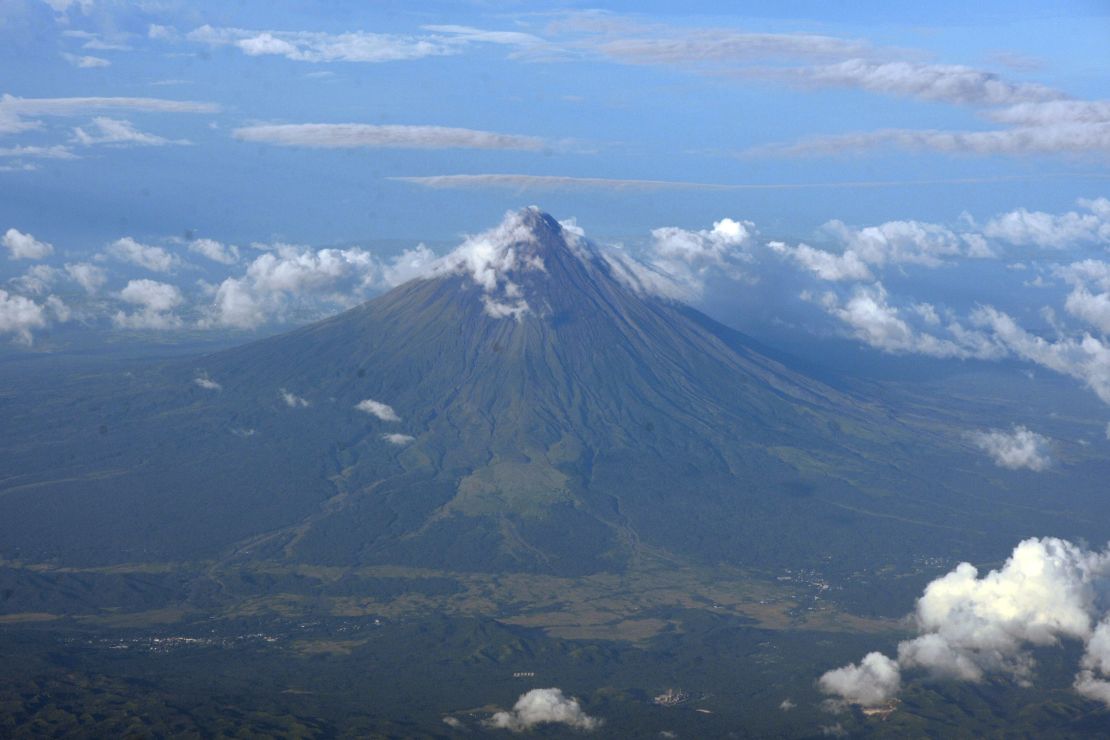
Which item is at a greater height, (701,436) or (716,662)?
(701,436)

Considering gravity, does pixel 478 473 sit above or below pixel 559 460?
below

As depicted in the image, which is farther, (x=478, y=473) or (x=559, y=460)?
(x=559, y=460)

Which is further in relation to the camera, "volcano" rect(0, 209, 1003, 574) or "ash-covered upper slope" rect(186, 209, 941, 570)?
"ash-covered upper slope" rect(186, 209, 941, 570)

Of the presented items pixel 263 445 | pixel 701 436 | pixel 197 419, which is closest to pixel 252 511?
pixel 263 445

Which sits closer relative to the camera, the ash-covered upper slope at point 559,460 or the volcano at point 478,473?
the volcano at point 478,473

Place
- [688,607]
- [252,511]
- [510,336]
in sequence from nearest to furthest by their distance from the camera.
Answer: [688,607]
[252,511]
[510,336]

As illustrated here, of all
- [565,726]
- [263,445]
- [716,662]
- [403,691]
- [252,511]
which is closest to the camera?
[565,726]

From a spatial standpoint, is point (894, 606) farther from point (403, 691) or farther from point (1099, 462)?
point (1099, 462)

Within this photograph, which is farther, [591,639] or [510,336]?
[510,336]
